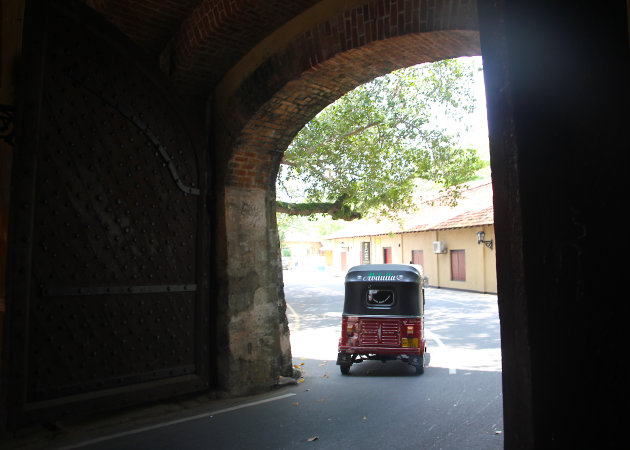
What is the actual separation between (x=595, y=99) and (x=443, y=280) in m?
25.5

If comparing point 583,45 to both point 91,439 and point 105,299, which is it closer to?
point 105,299

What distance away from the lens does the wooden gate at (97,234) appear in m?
3.62

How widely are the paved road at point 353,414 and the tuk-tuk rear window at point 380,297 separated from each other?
1251 millimetres

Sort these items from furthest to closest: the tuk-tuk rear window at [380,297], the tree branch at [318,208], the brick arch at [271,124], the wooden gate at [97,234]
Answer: the tree branch at [318,208], the tuk-tuk rear window at [380,297], the brick arch at [271,124], the wooden gate at [97,234]

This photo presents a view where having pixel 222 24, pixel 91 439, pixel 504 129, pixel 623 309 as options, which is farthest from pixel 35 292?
pixel 623 309

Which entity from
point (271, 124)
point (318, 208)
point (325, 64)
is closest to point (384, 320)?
point (271, 124)

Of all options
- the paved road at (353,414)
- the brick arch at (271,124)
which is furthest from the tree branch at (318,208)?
the brick arch at (271,124)

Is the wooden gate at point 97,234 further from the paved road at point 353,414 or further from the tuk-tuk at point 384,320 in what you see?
the tuk-tuk at point 384,320

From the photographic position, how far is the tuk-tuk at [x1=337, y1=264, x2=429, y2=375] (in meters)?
7.97

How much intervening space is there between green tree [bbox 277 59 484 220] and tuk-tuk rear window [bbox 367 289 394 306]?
16.1ft

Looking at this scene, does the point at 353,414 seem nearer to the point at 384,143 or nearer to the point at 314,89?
the point at 314,89

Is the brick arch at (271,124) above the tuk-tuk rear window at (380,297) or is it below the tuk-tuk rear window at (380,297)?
above

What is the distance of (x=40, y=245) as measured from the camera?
3.83 meters

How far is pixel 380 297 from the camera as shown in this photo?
8562 mm
